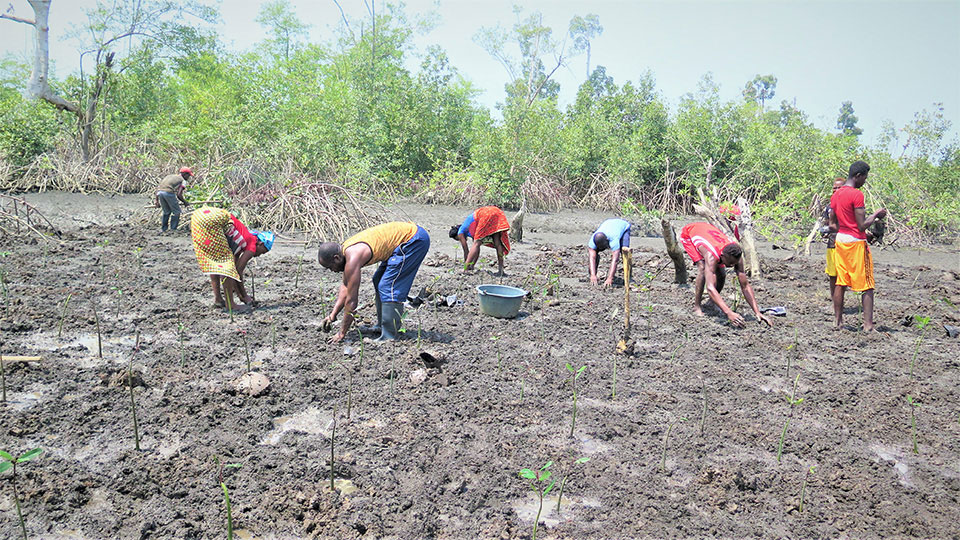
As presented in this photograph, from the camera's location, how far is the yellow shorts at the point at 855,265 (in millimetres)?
5855

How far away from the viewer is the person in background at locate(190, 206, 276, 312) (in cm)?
592

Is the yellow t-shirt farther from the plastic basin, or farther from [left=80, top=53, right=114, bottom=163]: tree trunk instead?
[left=80, top=53, right=114, bottom=163]: tree trunk

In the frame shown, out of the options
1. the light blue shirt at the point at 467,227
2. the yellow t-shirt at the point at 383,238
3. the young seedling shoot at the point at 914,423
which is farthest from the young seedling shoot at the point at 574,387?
the light blue shirt at the point at 467,227

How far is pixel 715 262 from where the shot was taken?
245 inches

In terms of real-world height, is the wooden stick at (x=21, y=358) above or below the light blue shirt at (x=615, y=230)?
below

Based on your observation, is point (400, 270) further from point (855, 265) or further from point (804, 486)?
point (855, 265)

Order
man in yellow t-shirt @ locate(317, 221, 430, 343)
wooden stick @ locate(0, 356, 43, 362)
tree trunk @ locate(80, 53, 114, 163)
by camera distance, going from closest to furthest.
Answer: wooden stick @ locate(0, 356, 43, 362), man in yellow t-shirt @ locate(317, 221, 430, 343), tree trunk @ locate(80, 53, 114, 163)

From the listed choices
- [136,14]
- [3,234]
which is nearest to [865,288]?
[3,234]

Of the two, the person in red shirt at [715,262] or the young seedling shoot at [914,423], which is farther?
the person in red shirt at [715,262]

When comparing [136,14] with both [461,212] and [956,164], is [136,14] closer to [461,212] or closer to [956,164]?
[461,212]

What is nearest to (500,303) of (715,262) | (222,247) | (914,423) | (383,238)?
(383,238)

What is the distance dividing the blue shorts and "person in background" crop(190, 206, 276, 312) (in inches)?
68.1

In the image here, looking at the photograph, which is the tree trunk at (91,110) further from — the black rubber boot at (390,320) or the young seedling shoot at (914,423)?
the young seedling shoot at (914,423)

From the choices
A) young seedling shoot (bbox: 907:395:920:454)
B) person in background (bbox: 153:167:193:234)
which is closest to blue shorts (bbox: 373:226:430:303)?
young seedling shoot (bbox: 907:395:920:454)
